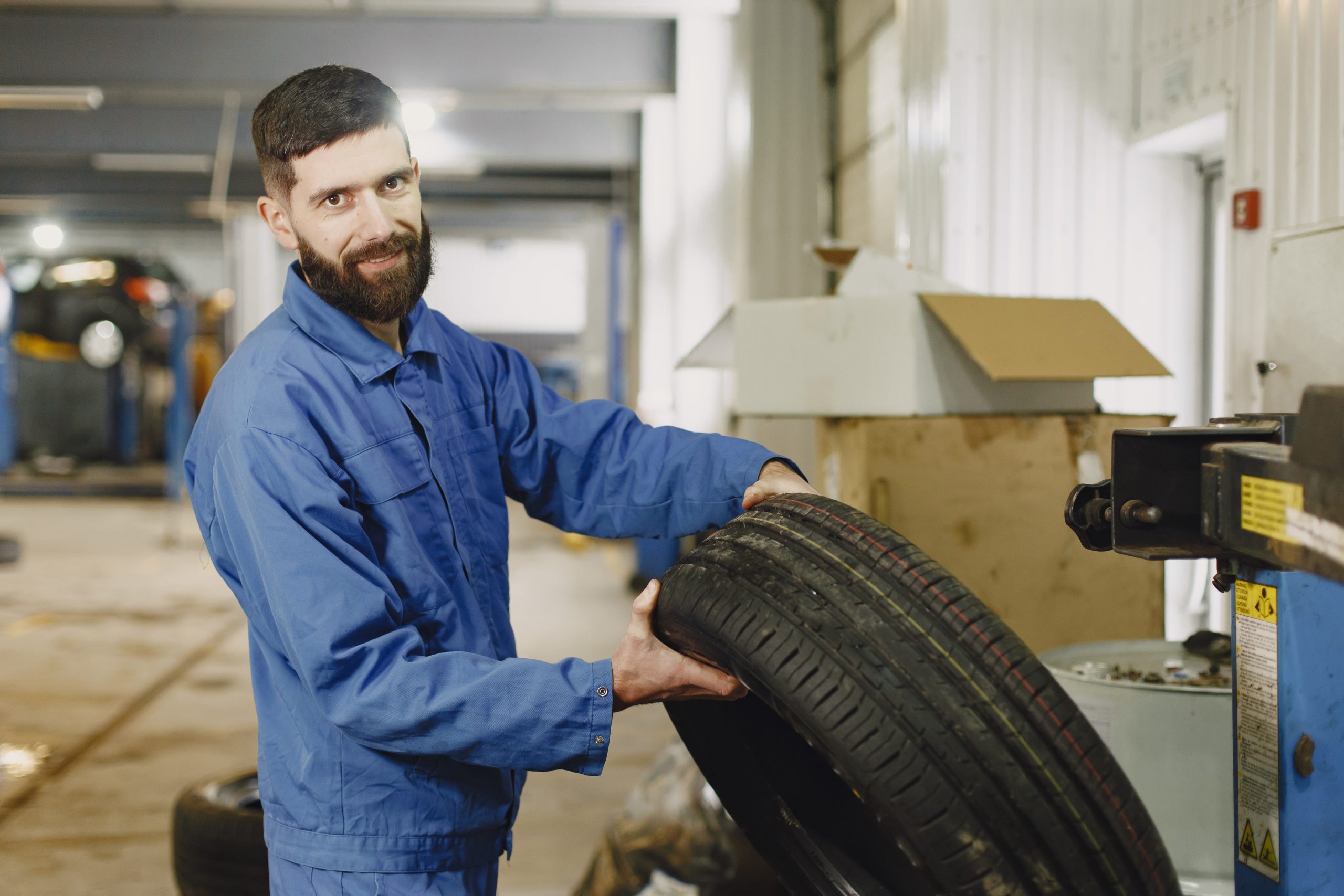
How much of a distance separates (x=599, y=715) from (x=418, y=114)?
22.8 feet

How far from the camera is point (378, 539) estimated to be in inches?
47.4

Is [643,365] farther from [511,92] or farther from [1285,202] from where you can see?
[1285,202]

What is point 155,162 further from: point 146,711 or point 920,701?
point 920,701

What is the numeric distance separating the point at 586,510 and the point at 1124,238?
1946mm

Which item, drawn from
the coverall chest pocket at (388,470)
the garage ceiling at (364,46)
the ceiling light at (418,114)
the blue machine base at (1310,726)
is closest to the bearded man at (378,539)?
the coverall chest pocket at (388,470)

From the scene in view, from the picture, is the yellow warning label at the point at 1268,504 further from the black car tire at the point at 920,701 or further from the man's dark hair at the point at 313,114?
the man's dark hair at the point at 313,114

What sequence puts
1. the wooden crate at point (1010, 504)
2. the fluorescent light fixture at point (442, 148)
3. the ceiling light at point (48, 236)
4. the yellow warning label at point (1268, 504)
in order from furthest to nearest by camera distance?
the ceiling light at point (48, 236) → the fluorescent light fixture at point (442, 148) → the wooden crate at point (1010, 504) → the yellow warning label at point (1268, 504)

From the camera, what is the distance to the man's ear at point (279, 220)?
130 cm

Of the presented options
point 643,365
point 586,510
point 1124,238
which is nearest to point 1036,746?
point 586,510

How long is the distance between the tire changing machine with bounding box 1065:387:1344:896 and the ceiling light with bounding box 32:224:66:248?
16.3m

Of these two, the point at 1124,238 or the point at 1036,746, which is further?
the point at 1124,238

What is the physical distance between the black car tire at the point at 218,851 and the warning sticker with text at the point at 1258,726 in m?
1.66

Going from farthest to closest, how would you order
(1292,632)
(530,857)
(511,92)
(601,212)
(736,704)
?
(601,212), (511,92), (530,857), (736,704), (1292,632)

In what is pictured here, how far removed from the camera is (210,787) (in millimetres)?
2348
